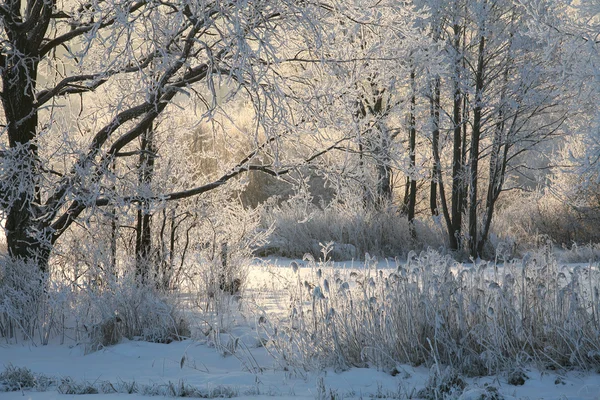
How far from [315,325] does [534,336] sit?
1466mm

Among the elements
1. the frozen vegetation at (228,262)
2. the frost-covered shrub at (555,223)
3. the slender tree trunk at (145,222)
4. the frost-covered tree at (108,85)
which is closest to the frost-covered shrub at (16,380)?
the frozen vegetation at (228,262)

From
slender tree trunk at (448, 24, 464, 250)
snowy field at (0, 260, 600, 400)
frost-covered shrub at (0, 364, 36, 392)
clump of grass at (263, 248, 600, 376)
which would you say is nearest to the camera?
snowy field at (0, 260, 600, 400)

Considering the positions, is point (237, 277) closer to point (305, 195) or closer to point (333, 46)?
point (305, 195)

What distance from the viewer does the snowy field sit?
403cm

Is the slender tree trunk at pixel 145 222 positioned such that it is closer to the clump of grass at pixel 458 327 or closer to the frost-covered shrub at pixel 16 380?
the frost-covered shrub at pixel 16 380

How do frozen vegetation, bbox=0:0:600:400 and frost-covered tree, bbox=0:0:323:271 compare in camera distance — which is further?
frost-covered tree, bbox=0:0:323:271

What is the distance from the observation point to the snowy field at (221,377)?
159 inches

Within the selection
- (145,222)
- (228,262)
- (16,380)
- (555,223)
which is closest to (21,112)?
(145,222)

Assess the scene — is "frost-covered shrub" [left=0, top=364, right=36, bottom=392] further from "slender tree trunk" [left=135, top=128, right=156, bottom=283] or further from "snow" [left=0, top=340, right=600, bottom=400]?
"slender tree trunk" [left=135, top=128, right=156, bottom=283]

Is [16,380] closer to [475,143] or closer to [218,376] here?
[218,376]

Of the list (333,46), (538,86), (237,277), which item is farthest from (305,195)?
(538,86)

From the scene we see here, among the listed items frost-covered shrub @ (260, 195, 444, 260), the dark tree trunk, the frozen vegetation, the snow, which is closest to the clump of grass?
the frozen vegetation

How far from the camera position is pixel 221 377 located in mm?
4512

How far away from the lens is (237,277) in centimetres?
798
